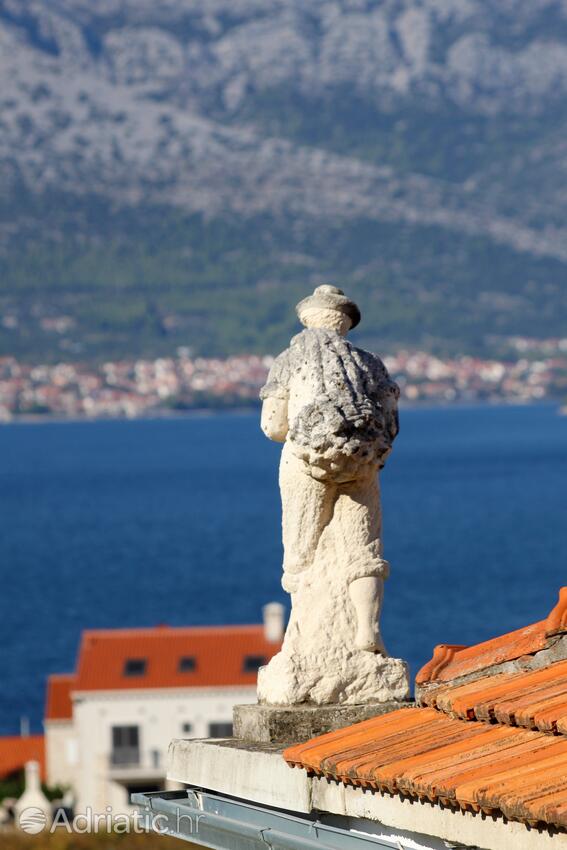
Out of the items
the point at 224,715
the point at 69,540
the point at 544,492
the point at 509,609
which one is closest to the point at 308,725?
the point at 224,715

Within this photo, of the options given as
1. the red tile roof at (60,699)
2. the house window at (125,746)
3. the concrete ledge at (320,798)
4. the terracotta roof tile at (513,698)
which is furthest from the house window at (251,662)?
the terracotta roof tile at (513,698)

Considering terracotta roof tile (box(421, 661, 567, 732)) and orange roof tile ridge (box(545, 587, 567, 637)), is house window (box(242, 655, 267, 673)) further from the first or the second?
orange roof tile ridge (box(545, 587, 567, 637))

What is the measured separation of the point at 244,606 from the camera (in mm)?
97938

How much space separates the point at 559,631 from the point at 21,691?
236 feet

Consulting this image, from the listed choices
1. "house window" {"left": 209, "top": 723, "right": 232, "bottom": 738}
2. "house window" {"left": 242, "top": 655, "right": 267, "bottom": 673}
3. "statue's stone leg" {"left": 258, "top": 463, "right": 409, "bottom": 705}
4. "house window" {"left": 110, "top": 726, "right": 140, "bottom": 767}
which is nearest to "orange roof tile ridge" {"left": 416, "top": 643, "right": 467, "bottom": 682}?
"statue's stone leg" {"left": 258, "top": 463, "right": 409, "bottom": 705}

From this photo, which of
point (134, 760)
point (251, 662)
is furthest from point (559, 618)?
point (134, 760)

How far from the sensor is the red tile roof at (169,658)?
2219 inches

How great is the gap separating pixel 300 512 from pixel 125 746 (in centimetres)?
5102

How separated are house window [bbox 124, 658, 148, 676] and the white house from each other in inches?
1.1

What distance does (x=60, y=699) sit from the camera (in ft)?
200

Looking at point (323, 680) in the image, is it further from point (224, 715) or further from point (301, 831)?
point (224, 715)

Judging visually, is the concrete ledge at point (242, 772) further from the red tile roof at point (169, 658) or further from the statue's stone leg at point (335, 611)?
the red tile roof at point (169, 658)

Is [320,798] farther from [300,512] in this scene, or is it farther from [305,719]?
[300,512]

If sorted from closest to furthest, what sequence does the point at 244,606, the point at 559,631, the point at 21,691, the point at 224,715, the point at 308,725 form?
the point at 559,631
the point at 308,725
the point at 224,715
the point at 21,691
the point at 244,606
